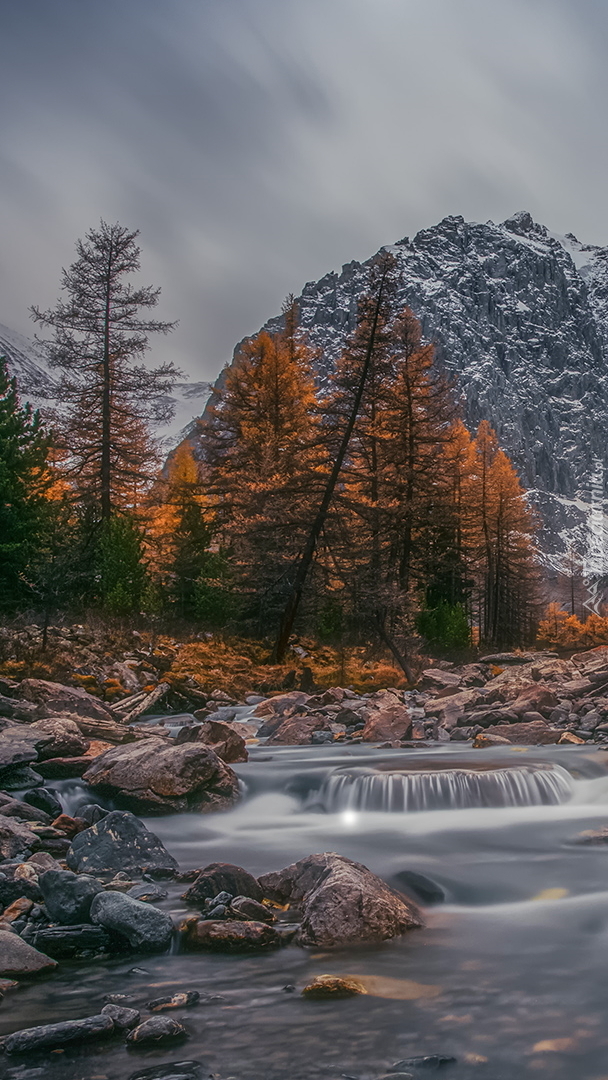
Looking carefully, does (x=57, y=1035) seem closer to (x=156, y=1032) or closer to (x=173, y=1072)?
(x=156, y=1032)

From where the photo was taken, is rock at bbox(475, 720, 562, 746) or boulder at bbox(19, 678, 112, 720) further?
rock at bbox(475, 720, 562, 746)

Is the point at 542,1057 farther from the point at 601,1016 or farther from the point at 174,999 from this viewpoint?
the point at 174,999

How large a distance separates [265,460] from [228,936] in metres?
21.9

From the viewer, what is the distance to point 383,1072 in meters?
Answer: 3.55

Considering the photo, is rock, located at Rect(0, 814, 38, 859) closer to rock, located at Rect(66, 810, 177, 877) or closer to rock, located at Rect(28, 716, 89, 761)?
rock, located at Rect(66, 810, 177, 877)

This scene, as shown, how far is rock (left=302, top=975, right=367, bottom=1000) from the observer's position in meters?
4.33

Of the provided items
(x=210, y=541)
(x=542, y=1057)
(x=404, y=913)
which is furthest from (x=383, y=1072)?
(x=210, y=541)

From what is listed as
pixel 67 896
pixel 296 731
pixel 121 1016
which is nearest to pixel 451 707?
pixel 296 731

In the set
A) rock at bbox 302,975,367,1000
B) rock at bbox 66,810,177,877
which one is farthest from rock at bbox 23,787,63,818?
rock at bbox 302,975,367,1000

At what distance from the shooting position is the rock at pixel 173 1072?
3.42m

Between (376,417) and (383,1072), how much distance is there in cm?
3010

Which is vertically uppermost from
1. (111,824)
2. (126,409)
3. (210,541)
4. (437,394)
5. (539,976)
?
(437,394)

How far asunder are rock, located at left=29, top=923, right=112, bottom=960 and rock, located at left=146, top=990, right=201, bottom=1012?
862 millimetres

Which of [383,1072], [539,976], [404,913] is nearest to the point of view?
[383,1072]
